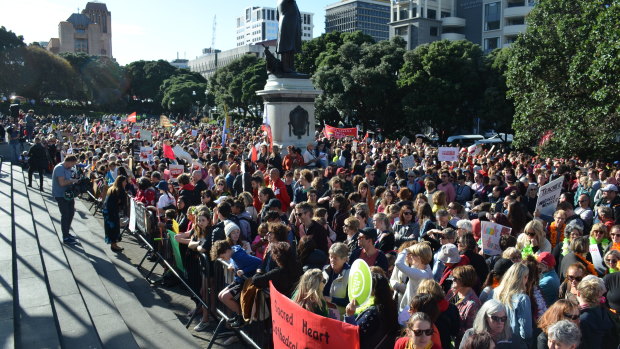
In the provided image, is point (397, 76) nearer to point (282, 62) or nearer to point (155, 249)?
point (282, 62)

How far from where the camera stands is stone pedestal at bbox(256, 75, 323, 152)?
22547 millimetres

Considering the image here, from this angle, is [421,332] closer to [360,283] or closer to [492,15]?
[360,283]

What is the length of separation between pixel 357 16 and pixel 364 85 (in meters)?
138

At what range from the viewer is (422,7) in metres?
85.2

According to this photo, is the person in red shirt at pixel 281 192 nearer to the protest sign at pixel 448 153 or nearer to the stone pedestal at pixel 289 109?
the protest sign at pixel 448 153

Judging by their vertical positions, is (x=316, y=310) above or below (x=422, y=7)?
below

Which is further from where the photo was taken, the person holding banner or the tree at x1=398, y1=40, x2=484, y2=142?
the tree at x1=398, y1=40, x2=484, y2=142

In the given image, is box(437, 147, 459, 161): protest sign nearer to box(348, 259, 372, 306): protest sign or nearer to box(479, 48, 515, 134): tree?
box(348, 259, 372, 306): protest sign

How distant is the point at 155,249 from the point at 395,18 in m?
87.6

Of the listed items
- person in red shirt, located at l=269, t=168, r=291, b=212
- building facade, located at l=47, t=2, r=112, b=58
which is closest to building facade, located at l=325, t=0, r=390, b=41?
building facade, located at l=47, t=2, r=112, b=58

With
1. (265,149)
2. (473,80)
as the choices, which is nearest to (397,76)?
(473,80)

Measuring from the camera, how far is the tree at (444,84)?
39219 mm

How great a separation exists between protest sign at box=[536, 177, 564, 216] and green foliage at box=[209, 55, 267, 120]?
178ft

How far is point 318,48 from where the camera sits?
5272 centimetres
